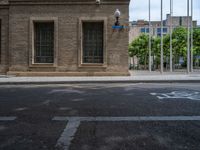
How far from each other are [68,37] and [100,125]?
16.2m

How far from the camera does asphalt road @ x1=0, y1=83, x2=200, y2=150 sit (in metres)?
4.37

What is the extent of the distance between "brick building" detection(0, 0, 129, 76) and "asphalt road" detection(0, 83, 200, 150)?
12611 mm

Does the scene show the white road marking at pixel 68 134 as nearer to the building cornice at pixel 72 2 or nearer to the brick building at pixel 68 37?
the brick building at pixel 68 37

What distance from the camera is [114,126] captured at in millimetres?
5523

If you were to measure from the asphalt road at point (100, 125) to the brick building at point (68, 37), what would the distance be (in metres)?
12.6

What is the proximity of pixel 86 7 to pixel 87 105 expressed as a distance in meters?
14.5

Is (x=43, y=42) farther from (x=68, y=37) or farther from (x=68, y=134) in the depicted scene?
(x=68, y=134)

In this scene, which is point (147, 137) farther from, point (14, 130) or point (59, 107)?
point (59, 107)

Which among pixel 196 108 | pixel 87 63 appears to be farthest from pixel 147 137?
pixel 87 63

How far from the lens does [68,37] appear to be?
69.6ft

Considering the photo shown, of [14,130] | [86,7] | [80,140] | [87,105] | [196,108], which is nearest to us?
[80,140]

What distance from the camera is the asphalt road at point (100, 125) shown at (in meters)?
4.37

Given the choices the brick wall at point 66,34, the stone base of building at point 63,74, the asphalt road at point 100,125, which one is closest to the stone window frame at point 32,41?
the brick wall at point 66,34

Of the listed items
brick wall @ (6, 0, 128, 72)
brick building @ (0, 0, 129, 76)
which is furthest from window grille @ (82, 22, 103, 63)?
brick wall @ (6, 0, 128, 72)
